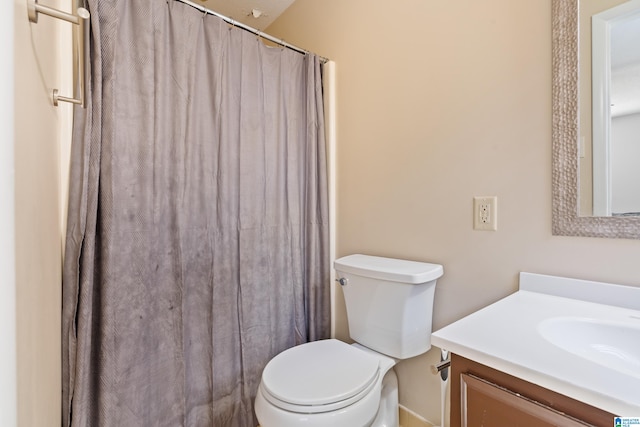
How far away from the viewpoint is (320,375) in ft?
3.53

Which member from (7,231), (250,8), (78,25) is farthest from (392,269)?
(250,8)

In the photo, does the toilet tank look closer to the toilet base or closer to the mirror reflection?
the toilet base

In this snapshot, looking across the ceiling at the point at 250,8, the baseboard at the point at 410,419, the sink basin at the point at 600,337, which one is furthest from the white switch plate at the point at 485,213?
the ceiling at the point at 250,8

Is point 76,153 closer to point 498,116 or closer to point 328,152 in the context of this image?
point 328,152

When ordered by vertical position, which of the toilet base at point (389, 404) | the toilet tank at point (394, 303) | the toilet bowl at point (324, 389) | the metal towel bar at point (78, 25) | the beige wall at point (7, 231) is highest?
the metal towel bar at point (78, 25)

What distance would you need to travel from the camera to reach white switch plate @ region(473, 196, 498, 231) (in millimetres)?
1100

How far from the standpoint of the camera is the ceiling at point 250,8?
197 centimetres

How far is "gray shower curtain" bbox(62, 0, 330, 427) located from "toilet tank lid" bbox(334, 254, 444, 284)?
347 mm

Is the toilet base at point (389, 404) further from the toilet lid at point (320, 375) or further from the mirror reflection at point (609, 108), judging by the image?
the mirror reflection at point (609, 108)

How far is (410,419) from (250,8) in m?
2.60

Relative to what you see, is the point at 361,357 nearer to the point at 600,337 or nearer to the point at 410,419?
the point at 410,419

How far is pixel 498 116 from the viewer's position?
1089mm

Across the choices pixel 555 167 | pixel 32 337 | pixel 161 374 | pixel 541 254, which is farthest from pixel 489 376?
pixel 161 374

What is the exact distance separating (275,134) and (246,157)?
0.73ft
